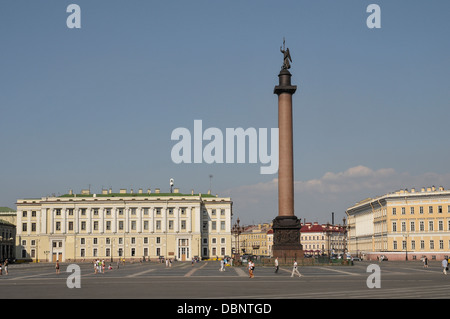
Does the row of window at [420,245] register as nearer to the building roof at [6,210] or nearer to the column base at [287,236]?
the column base at [287,236]

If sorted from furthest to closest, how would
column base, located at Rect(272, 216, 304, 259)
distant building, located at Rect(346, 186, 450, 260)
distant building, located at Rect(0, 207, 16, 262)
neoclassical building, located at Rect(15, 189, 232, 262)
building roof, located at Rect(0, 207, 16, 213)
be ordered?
building roof, located at Rect(0, 207, 16, 213) < distant building, located at Rect(0, 207, 16, 262) < neoclassical building, located at Rect(15, 189, 232, 262) < distant building, located at Rect(346, 186, 450, 260) < column base, located at Rect(272, 216, 304, 259)

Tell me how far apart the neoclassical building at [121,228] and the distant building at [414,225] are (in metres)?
35.1

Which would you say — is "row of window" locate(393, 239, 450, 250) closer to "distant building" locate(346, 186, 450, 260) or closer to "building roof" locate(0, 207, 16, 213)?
"distant building" locate(346, 186, 450, 260)

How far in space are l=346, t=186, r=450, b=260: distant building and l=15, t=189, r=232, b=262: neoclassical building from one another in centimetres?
3511

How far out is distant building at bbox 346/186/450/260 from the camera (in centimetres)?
10969

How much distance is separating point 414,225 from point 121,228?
61.2m

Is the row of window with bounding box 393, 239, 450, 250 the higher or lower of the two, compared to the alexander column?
lower

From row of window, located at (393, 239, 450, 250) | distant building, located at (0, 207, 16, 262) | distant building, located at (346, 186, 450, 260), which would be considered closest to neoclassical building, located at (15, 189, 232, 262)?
distant building, located at (0, 207, 16, 262)

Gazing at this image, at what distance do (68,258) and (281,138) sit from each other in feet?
272

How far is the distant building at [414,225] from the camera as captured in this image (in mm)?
109688

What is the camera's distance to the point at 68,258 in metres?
136
